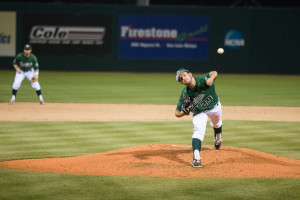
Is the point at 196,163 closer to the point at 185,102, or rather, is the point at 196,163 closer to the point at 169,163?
the point at 169,163

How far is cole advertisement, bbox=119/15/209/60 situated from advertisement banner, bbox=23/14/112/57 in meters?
1.14

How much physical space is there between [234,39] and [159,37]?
4296 mm

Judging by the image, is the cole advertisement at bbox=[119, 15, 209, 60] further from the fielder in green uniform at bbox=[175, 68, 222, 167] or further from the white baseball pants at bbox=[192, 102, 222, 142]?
the fielder in green uniform at bbox=[175, 68, 222, 167]

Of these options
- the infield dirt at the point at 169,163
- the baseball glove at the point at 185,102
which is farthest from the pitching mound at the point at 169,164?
the baseball glove at the point at 185,102

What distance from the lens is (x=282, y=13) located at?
30562 millimetres

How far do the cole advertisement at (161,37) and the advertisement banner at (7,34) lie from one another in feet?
19.4

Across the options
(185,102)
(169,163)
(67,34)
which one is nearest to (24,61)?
(169,163)

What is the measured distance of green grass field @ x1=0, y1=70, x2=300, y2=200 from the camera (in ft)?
23.8

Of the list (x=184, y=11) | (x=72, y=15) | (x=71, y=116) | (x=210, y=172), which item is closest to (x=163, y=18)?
(x=184, y=11)

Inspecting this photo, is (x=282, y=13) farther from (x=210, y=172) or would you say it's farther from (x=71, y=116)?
(x=210, y=172)

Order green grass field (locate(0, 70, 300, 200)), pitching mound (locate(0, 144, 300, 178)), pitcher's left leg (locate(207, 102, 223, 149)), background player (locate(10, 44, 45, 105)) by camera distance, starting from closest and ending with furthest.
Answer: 1. green grass field (locate(0, 70, 300, 200))
2. pitching mound (locate(0, 144, 300, 178))
3. pitcher's left leg (locate(207, 102, 223, 149))
4. background player (locate(10, 44, 45, 105))

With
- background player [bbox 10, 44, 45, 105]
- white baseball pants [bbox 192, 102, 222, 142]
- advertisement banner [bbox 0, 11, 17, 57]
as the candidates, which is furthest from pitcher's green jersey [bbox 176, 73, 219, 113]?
A: advertisement banner [bbox 0, 11, 17, 57]

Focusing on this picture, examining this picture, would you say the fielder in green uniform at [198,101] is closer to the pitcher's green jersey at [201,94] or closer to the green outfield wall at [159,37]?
the pitcher's green jersey at [201,94]

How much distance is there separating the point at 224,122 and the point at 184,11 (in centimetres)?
1675
